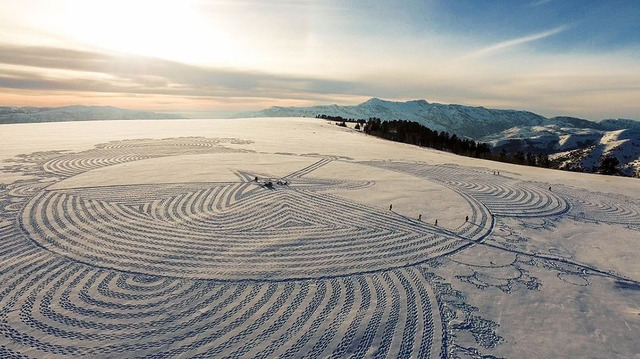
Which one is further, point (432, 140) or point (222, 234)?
point (432, 140)

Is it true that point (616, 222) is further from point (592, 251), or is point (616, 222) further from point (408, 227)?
point (408, 227)

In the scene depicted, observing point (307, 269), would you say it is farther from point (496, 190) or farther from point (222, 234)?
point (496, 190)

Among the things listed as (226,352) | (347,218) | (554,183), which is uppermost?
(554,183)

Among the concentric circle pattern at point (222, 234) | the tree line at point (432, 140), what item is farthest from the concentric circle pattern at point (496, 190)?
the tree line at point (432, 140)

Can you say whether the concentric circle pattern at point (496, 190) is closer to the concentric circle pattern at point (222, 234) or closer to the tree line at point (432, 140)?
the concentric circle pattern at point (222, 234)

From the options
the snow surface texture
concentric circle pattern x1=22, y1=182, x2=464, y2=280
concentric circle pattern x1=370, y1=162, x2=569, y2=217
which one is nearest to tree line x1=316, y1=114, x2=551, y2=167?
concentric circle pattern x1=370, y1=162, x2=569, y2=217

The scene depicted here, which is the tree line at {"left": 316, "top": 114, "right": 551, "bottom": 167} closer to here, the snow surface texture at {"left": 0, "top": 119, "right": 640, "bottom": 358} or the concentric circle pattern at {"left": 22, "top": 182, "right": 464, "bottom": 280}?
the snow surface texture at {"left": 0, "top": 119, "right": 640, "bottom": 358}

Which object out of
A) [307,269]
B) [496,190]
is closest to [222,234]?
[307,269]

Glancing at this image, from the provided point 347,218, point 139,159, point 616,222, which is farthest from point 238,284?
point 139,159
